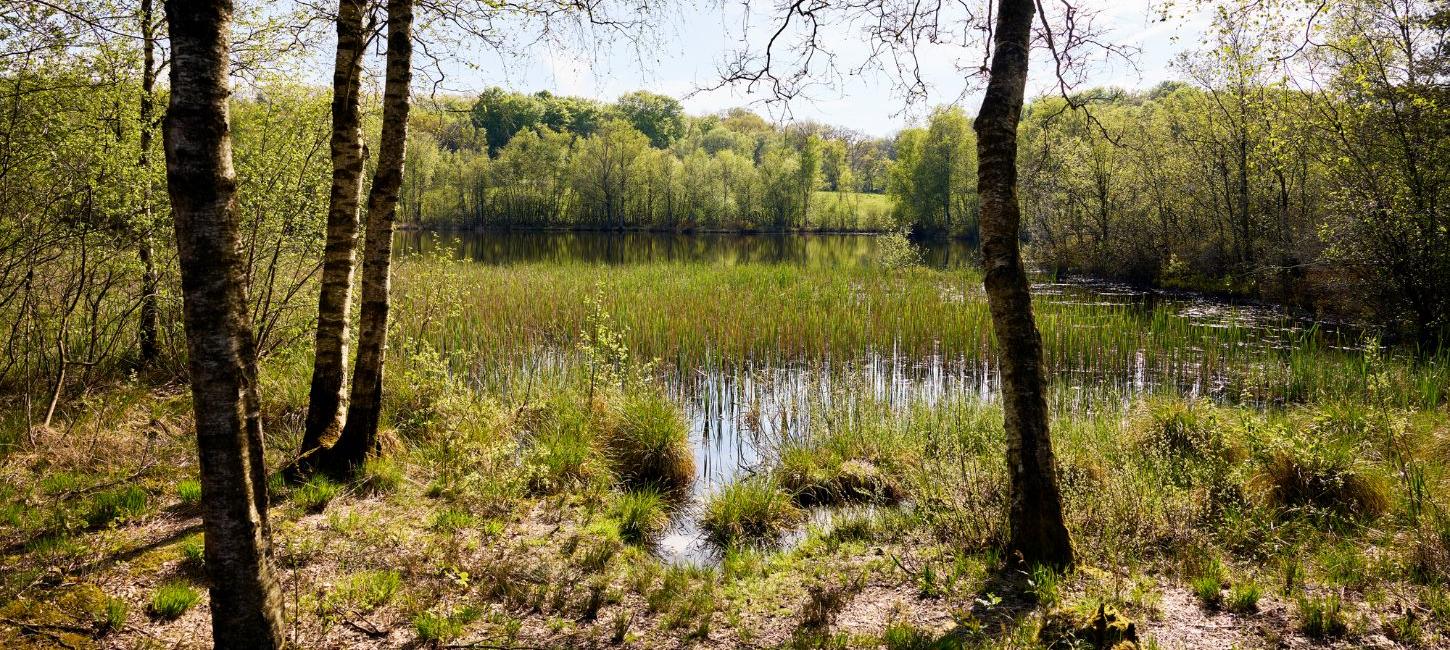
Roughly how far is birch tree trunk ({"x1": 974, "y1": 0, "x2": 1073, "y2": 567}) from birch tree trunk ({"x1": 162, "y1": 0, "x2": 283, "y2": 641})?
378 centimetres

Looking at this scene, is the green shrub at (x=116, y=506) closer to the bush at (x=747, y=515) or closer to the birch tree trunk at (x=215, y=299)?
the birch tree trunk at (x=215, y=299)

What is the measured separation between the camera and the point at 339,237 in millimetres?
5922

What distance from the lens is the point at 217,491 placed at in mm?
2678

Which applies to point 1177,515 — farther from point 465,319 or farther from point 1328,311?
point 1328,311

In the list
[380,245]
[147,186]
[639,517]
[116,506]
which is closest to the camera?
[116,506]

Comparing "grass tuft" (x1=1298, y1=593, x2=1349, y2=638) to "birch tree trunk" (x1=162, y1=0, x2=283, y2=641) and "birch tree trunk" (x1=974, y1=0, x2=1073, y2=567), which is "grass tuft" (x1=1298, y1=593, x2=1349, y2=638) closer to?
"birch tree trunk" (x1=974, y1=0, x2=1073, y2=567)

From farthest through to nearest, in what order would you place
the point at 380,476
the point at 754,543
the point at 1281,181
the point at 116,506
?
the point at 1281,181 → the point at 754,543 → the point at 380,476 → the point at 116,506

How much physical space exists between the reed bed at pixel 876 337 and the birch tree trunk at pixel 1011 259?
592 cm

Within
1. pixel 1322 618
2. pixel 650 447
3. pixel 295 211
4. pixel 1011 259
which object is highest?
pixel 295 211

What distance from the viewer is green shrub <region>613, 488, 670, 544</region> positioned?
251 inches

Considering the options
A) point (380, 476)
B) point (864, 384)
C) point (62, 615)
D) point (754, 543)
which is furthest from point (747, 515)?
point (864, 384)

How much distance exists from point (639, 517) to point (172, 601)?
139 inches

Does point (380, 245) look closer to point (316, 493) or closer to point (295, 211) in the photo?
point (316, 493)

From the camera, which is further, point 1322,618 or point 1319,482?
point 1319,482
